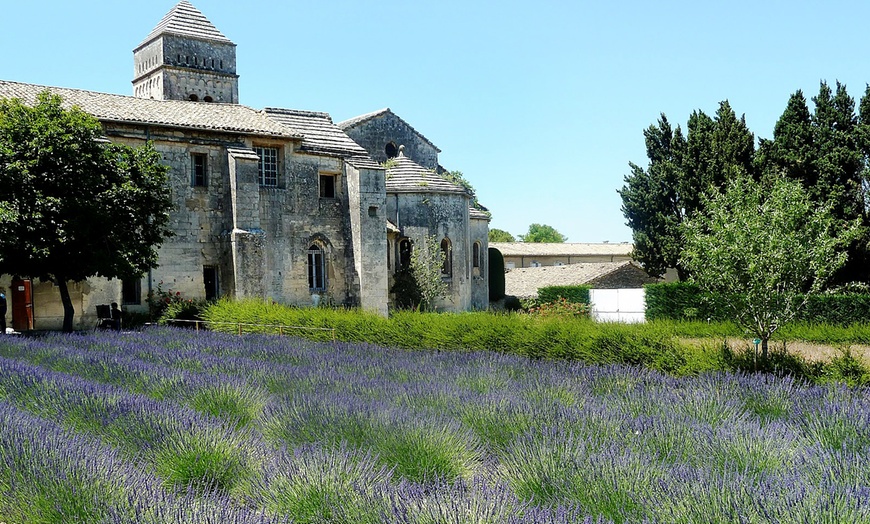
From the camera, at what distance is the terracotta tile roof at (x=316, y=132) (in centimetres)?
2509

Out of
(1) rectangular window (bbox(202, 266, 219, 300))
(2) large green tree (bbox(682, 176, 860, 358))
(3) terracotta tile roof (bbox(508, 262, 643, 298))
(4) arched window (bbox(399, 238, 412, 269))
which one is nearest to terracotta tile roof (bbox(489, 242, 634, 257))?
(3) terracotta tile roof (bbox(508, 262, 643, 298))

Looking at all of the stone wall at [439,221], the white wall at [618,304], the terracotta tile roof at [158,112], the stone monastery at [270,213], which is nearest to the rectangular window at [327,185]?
the stone monastery at [270,213]

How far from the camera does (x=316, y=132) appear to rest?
84.8 feet

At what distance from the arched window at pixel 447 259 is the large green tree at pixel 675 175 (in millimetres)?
8226

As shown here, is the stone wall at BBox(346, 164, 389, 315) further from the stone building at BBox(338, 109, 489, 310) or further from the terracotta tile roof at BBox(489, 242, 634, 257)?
the terracotta tile roof at BBox(489, 242, 634, 257)

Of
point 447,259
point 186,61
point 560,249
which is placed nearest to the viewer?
point 447,259

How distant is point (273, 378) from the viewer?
8.94 meters

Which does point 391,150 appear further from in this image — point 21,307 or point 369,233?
point 21,307

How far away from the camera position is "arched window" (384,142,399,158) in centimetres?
3231

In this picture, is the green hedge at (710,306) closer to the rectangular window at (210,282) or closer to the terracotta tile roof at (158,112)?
the terracotta tile roof at (158,112)

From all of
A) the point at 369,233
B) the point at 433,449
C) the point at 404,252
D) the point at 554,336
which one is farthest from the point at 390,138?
the point at 433,449

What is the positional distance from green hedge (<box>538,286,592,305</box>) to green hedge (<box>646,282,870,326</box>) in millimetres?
3950

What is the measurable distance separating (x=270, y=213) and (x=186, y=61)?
20881 mm

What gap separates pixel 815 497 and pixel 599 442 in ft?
6.56
